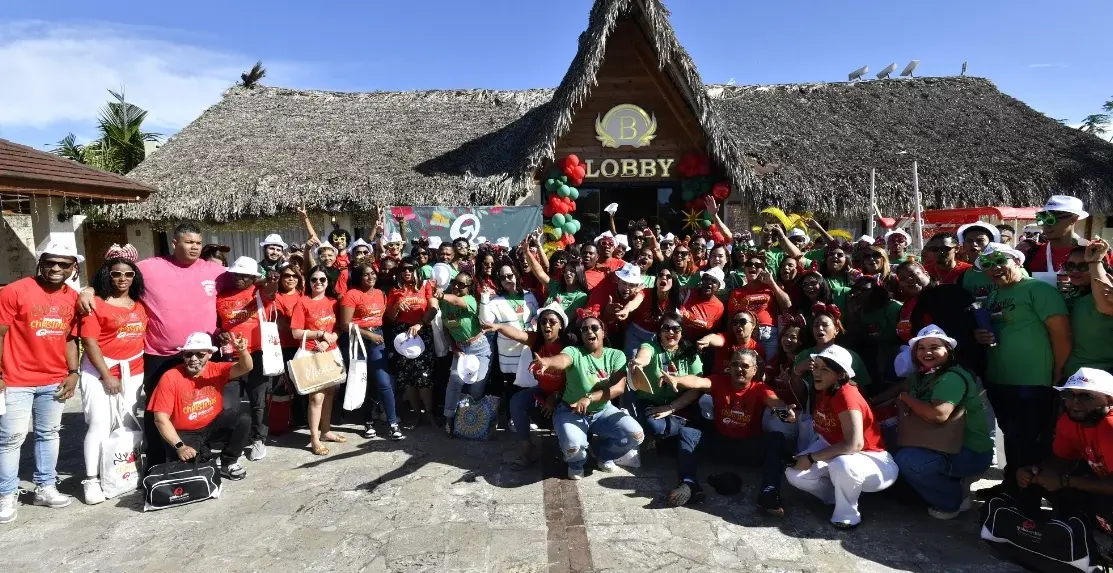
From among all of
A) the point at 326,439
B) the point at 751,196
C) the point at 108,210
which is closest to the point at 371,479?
the point at 326,439

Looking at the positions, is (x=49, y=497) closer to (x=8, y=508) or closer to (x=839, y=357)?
(x=8, y=508)

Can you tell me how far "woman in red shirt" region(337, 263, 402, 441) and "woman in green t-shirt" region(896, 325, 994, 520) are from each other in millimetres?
3841

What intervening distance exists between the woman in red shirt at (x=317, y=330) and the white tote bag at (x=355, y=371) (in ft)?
0.38

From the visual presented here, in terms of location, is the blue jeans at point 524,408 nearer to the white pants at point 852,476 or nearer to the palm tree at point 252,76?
the white pants at point 852,476

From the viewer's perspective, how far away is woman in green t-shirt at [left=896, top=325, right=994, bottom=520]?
331 centimetres

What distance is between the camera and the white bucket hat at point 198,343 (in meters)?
3.81

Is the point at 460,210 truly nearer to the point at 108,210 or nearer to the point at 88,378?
the point at 88,378

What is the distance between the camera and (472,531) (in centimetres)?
340

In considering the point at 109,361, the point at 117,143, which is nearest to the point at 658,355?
the point at 109,361

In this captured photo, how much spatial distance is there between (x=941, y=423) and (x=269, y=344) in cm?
455

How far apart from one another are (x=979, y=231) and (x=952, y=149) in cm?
915

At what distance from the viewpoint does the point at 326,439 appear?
4.92m

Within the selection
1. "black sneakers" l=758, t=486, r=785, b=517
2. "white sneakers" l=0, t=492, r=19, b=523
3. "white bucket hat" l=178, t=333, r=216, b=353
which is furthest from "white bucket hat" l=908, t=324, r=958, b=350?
"white sneakers" l=0, t=492, r=19, b=523

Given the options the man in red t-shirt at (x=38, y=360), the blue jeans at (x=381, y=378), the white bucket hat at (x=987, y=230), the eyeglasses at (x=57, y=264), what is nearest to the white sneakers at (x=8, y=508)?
the man in red t-shirt at (x=38, y=360)
